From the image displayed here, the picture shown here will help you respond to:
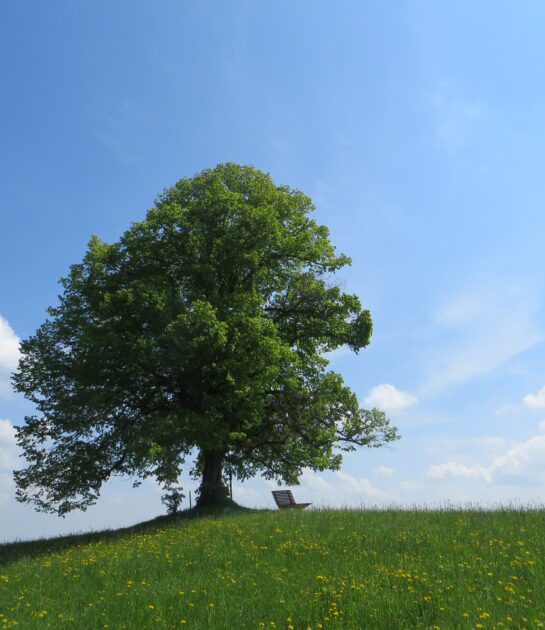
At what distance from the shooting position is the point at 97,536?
22891 mm

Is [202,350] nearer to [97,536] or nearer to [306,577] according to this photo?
[97,536]

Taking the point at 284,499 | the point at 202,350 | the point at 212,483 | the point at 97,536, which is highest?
the point at 202,350

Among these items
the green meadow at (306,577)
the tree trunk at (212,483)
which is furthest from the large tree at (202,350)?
the green meadow at (306,577)

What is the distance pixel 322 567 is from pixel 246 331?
12132mm

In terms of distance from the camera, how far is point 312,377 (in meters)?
26.8

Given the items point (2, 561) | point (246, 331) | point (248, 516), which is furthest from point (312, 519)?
point (2, 561)

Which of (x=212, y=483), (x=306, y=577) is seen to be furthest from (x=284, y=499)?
(x=306, y=577)

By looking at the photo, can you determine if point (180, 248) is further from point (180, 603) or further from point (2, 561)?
point (180, 603)

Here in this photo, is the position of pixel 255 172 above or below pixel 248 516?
above

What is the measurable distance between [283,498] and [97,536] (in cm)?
894

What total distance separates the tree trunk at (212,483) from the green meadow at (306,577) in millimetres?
6823

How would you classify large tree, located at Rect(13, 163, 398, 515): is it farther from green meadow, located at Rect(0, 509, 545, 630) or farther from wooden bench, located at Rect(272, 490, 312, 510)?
green meadow, located at Rect(0, 509, 545, 630)

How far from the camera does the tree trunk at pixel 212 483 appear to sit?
2522 centimetres

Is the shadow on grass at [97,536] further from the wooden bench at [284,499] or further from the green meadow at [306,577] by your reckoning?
the wooden bench at [284,499]
